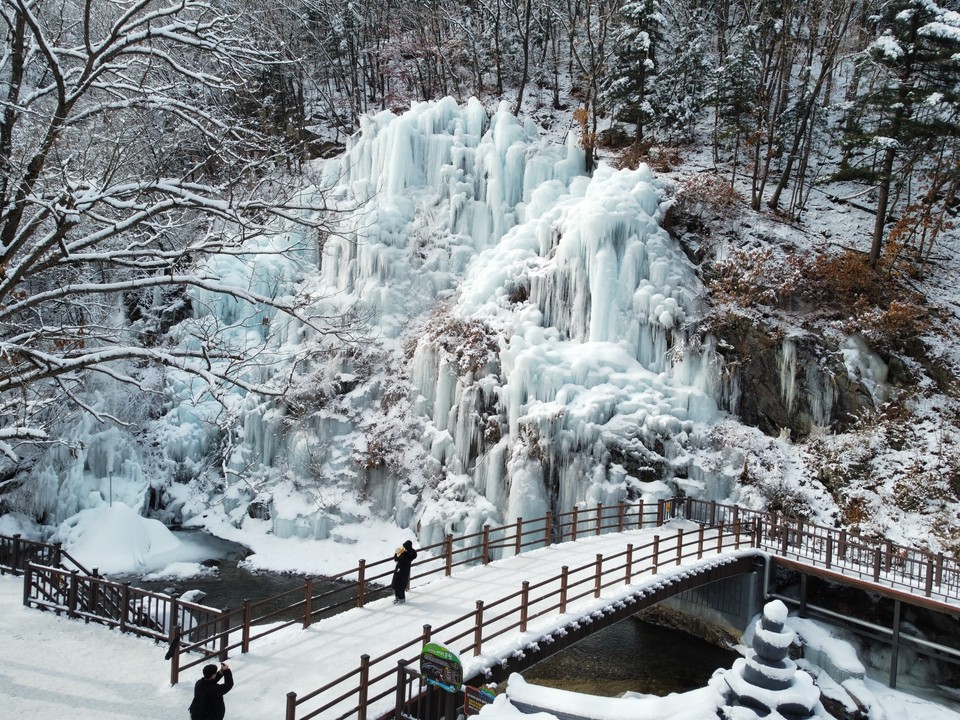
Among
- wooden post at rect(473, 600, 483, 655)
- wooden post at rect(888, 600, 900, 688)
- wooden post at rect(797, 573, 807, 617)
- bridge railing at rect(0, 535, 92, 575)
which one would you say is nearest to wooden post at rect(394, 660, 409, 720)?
wooden post at rect(473, 600, 483, 655)

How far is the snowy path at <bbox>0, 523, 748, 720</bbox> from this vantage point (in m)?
7.23

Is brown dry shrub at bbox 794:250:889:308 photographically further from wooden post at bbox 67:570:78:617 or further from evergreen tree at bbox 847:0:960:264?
wooden post at bbox 67:570:78:617

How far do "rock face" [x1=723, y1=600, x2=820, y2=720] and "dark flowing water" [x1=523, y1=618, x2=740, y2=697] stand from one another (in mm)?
7688

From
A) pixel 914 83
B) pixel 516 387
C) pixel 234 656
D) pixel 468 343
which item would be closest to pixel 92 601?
pixel 234 656

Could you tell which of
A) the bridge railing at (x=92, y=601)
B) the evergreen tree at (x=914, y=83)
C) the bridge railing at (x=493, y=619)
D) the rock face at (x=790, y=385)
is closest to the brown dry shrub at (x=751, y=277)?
the rock face at (x=790, y=385)

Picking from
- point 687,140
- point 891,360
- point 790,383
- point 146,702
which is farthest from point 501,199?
point 146,702

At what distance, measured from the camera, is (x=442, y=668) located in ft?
21.8

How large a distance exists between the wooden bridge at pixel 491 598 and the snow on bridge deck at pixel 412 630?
32mm

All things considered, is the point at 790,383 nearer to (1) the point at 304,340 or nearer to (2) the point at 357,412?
(2) the point at 357,412

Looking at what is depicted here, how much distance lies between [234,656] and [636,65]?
28.5m

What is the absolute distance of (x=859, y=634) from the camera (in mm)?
14328

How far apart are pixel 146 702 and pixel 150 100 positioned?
22.0ft

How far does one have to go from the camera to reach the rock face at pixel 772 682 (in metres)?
5.96

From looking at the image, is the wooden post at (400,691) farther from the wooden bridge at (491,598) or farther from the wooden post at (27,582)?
the wooden post at (27,582)
